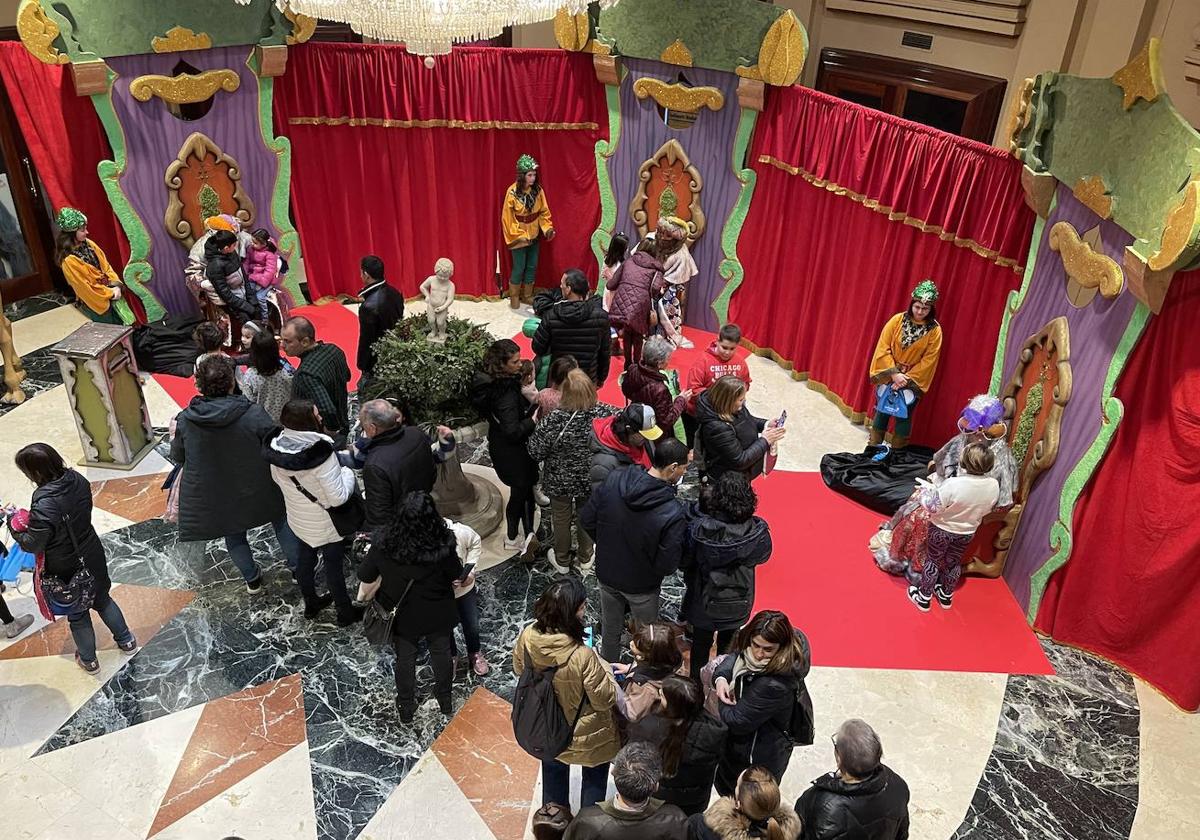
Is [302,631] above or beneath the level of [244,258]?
beneath

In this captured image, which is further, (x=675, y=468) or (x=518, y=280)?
(x=518, y=280)

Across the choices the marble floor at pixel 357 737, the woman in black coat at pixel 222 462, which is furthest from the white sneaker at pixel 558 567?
the woman in black coat at pixel 222 462

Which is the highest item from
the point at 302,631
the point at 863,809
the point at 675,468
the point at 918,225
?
the point at 918,225

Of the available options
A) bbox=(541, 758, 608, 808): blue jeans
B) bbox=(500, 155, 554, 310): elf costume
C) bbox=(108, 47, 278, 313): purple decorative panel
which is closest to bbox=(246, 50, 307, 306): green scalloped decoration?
bbox=(108, 47, 278, 313): purple decorative panel

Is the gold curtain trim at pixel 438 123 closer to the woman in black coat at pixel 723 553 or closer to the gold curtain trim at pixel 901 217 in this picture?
the gold curtain trim at pixel 901 217

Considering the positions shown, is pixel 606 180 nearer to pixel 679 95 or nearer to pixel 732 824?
pixel 679 95

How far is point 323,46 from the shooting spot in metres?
7.76

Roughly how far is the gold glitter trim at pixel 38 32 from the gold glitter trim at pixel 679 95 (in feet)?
14.5

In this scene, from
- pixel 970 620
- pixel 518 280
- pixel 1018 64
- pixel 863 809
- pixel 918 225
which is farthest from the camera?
pixel 518 280

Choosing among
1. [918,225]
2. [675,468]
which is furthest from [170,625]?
[918,225]

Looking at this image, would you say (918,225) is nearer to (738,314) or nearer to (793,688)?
(738,314)

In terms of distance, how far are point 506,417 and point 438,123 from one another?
435 cm

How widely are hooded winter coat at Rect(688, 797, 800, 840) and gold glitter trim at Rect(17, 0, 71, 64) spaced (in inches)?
268

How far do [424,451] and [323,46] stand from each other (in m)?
4.94
